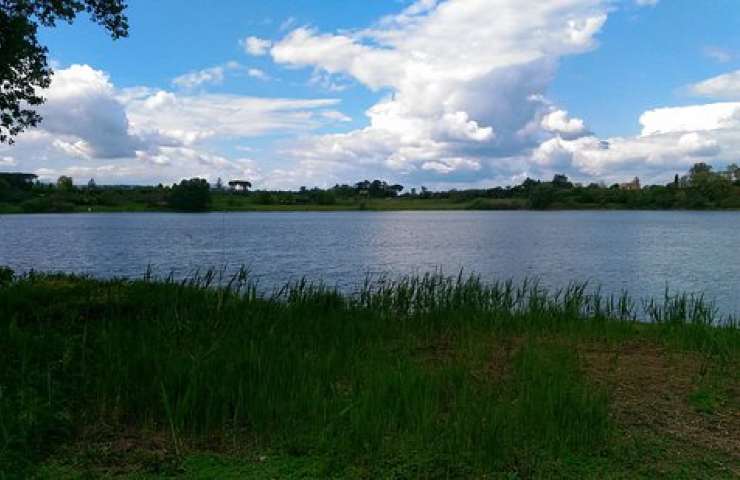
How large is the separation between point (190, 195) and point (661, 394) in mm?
143242

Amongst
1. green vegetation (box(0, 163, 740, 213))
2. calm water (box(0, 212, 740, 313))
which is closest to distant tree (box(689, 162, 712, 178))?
green vegetation (box(0, 163, 740, 213))

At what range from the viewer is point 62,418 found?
5.74m

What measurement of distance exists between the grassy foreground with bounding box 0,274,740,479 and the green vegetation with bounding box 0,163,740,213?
130 meters

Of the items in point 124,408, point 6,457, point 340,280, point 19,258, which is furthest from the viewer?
point 19,258

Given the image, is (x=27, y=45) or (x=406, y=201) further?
(x=406, y=201)

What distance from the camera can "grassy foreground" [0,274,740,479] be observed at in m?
5.17

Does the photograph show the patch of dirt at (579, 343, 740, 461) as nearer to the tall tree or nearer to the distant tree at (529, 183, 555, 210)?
the tall tree

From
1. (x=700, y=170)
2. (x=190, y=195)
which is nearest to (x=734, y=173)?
(x=700, y=170)

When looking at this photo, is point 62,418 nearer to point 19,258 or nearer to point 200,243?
point 19,258

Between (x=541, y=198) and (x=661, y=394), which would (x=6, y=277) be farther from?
(x=541, y=198)

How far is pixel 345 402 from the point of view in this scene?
6273mm

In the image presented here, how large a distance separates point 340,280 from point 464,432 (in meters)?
20.2

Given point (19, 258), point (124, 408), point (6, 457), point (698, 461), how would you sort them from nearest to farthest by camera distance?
point (6, 457) < point (698, 461) < point (124, 408) < point (19, 258)

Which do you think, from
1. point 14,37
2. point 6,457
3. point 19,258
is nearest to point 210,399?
point 6,457
